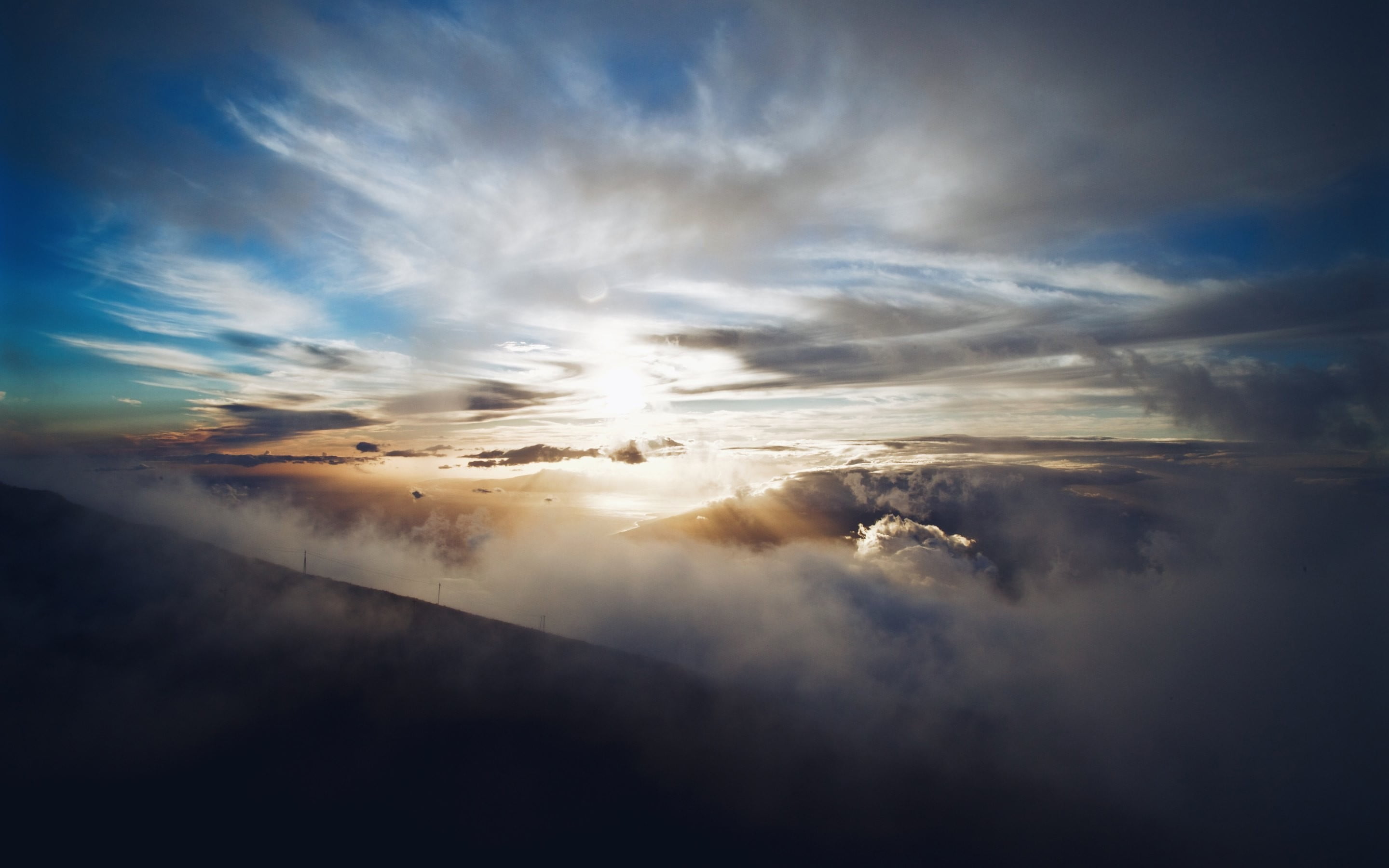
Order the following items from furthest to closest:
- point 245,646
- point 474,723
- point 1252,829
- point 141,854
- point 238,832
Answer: point 1252,829
point 245,646
point 474,723
point 238,832
point 141,854

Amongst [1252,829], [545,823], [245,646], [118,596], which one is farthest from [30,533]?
[1252,829]

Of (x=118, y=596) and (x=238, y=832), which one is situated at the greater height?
(x=118, y=596)

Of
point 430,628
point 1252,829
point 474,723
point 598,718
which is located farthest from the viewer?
point 1252,829

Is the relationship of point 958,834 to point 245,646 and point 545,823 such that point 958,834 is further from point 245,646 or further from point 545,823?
point 245,646

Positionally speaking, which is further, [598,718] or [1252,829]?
[1252,829]

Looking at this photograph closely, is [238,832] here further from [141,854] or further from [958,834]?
[958,834]

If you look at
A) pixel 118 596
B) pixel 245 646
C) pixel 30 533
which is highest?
pixel 30 533
